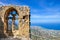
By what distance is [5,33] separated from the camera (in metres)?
25.3

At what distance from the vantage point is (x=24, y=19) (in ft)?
80.9

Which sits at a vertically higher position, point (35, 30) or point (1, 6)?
point (1, 6)

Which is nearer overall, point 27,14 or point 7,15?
point 27,14

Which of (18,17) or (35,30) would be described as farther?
(35,30)

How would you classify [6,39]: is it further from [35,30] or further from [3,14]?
[35,30]

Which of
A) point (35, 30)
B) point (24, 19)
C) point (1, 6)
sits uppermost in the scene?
point (1, 6)

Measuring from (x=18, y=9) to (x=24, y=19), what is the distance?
1409mm

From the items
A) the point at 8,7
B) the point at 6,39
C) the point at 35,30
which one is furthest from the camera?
the point at 35,30

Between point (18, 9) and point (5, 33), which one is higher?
point (18, 9)

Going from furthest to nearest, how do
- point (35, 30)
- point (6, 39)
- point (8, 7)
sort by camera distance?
point (35, 30)
point (8, 7)
point (6, 39)

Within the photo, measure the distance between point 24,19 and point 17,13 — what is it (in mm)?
1655

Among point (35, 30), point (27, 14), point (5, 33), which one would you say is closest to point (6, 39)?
point (5, 33)

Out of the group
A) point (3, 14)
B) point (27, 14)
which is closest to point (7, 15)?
point (3, 14)

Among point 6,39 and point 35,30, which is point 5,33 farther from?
point 35,30
